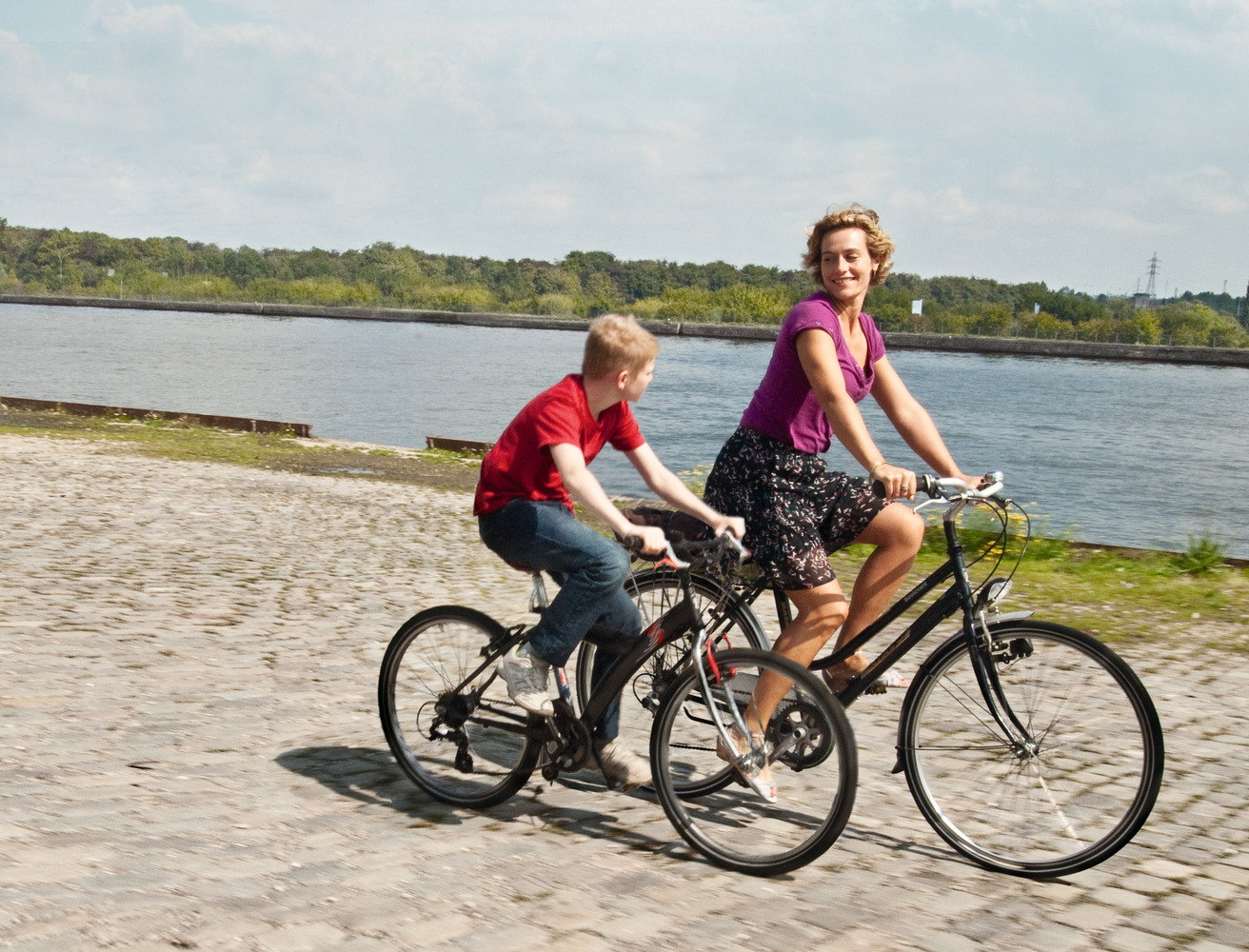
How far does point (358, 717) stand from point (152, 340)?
95822 millimetres

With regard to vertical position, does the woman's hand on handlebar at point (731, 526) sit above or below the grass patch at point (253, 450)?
above

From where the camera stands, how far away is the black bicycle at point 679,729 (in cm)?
370

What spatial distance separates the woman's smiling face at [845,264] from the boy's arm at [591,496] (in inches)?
43.8

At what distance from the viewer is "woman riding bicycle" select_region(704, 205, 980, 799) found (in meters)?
3.96

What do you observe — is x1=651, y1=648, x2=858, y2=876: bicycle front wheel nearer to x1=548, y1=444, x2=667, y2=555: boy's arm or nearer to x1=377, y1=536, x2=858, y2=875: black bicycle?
x1=377, y1=536, x2=858, y2=875: black bicycle

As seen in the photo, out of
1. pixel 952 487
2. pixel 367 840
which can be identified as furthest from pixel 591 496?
pixel 367 840

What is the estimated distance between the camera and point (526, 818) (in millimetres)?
4156

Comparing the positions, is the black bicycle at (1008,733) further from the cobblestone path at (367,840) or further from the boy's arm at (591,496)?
the boy's arm at (591,496)

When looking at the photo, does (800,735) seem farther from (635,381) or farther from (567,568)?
(635,381)

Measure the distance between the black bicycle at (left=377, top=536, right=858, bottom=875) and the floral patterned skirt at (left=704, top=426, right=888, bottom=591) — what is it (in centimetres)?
18

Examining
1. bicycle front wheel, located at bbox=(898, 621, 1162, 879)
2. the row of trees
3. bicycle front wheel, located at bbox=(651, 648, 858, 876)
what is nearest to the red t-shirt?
bicycle front wheel, located at bbox=(651, 648, 858, 876)

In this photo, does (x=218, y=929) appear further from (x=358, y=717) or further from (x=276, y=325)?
(x=276, y=325)

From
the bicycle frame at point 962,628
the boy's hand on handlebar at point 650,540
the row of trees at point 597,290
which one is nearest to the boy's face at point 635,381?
the boy's hand on handlebar at point 650,540

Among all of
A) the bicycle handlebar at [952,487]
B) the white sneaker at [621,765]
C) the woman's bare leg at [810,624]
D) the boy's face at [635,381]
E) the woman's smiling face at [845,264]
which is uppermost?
the woman's smiling face at [845,264]
